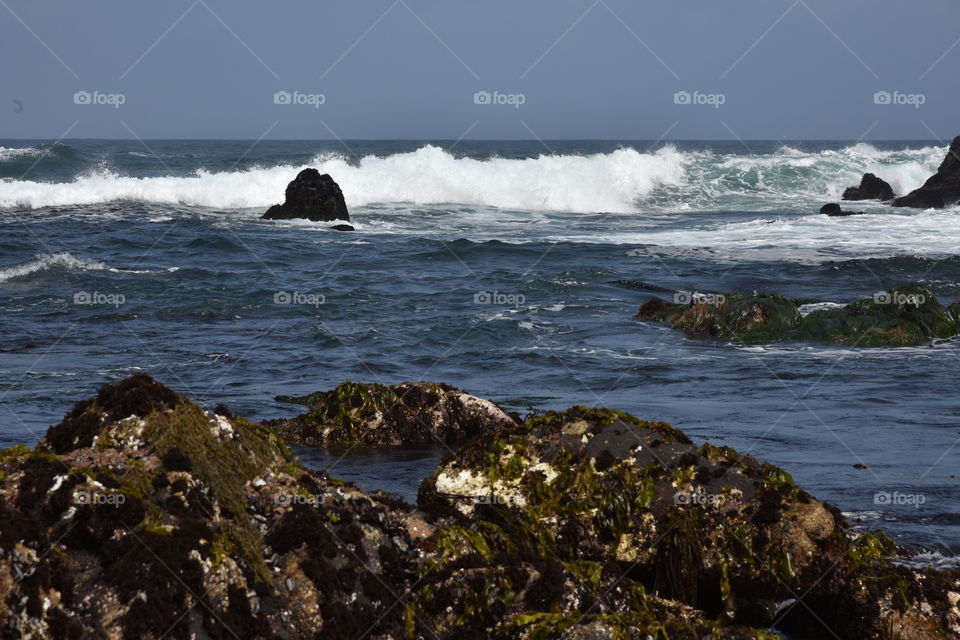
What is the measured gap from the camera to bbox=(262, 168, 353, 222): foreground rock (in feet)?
104

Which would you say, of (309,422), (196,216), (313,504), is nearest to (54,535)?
(313,504)

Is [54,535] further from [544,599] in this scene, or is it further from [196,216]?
[196,216]

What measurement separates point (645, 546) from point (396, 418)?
11.5 ft

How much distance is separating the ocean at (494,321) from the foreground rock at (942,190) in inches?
69.4

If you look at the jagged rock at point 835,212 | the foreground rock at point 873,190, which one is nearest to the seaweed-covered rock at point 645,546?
the jagged rock at point 835,212

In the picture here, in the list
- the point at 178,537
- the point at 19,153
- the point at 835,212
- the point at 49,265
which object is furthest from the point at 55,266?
the point at 19,153

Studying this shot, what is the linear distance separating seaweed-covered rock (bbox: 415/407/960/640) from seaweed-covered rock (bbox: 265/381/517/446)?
2.37 meters

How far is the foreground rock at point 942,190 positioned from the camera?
122 ft

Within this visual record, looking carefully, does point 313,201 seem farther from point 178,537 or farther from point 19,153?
point 19,153

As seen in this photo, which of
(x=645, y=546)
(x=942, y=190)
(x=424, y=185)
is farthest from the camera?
(x=424, y=185)

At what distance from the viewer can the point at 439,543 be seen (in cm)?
401

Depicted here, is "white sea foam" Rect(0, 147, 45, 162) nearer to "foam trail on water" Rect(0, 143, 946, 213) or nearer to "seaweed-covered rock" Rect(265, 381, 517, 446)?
"foam trail on water" Rect(0, 143, 946, 213)

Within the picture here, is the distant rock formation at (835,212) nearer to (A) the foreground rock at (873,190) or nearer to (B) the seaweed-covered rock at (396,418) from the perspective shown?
(A) the foreground rock at (873,190)

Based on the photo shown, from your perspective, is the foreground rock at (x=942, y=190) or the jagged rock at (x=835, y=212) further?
the foreground rock at (x=942, y=190)
